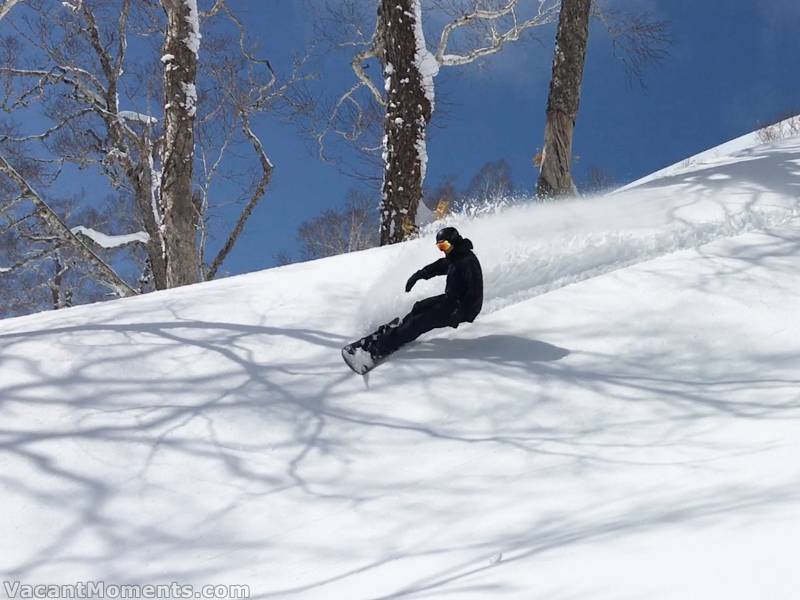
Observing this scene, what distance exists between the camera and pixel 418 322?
14.1 ft

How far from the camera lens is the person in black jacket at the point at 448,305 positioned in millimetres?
4262

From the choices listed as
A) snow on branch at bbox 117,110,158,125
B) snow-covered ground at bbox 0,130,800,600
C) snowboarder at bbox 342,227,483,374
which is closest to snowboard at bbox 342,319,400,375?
snowboarder at bbox 342,227,483,374

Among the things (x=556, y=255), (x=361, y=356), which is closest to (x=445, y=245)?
(x=361, y=356)

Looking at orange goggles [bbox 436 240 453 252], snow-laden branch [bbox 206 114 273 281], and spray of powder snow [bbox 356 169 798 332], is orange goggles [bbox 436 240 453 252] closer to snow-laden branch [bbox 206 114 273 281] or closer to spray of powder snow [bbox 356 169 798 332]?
spray of powder snow [bbox 356 169 798 332]

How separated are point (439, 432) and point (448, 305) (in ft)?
3.56

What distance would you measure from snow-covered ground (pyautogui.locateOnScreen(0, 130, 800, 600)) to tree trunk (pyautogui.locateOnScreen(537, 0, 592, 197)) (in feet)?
10.6

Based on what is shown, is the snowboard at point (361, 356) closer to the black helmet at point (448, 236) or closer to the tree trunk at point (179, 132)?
the black helmet at point (448, 236)

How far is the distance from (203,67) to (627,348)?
38.5ft

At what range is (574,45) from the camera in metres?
8.54

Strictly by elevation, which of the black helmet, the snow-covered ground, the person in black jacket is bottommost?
the snow-covered ground

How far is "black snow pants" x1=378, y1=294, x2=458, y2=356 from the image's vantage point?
4250mm

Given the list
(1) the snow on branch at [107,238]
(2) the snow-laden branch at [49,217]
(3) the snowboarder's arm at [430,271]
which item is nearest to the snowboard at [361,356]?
(3) the snowboarder's arm at [430,271]

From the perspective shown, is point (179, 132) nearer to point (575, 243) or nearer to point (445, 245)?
point (445, 245)

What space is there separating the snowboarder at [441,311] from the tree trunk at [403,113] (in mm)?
3106
